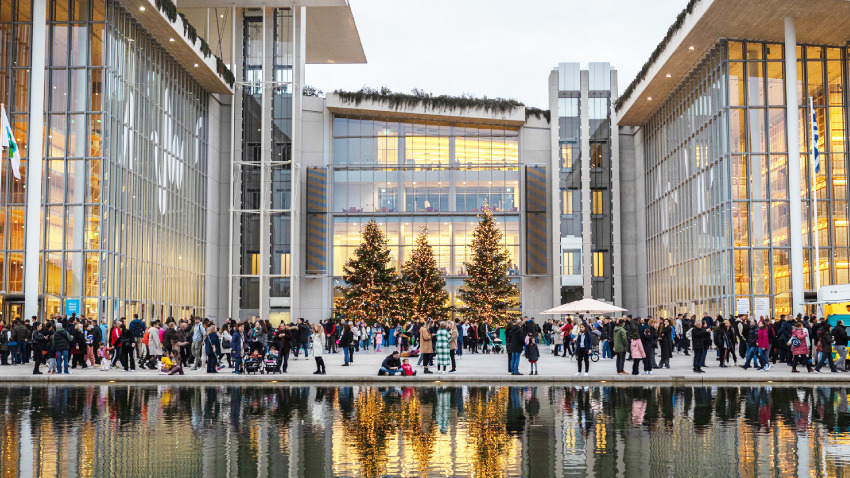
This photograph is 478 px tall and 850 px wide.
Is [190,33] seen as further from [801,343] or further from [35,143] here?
[801,343]

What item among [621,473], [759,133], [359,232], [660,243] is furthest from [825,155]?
[621,473]

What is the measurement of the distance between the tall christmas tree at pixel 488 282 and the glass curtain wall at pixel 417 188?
14.0 feet

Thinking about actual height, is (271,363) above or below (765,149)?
below

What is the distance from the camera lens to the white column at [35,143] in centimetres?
3559

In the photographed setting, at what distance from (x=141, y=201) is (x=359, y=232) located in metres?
17.0

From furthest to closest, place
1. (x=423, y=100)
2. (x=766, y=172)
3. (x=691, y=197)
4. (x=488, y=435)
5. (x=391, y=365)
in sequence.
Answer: (x=423, y=100)
(x=691, y=197)
(x=766, y=172)
(x=391, y=365)
(x=488, y=435)

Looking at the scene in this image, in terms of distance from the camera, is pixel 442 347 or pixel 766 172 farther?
pixel 766 172

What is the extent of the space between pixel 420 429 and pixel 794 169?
30.3 meters

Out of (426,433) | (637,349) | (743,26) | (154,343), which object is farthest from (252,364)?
(743,26)

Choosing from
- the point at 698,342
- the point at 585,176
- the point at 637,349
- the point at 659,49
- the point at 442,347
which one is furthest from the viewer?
the point at 585,176

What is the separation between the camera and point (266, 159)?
5309cm

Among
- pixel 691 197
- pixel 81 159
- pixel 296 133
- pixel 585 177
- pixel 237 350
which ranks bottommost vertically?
pixel 237 350

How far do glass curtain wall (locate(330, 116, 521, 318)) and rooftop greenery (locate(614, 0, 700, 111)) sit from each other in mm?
7540

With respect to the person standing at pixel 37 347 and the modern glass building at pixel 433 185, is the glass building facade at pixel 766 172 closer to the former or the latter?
the modern glass building at pixel 433 185
